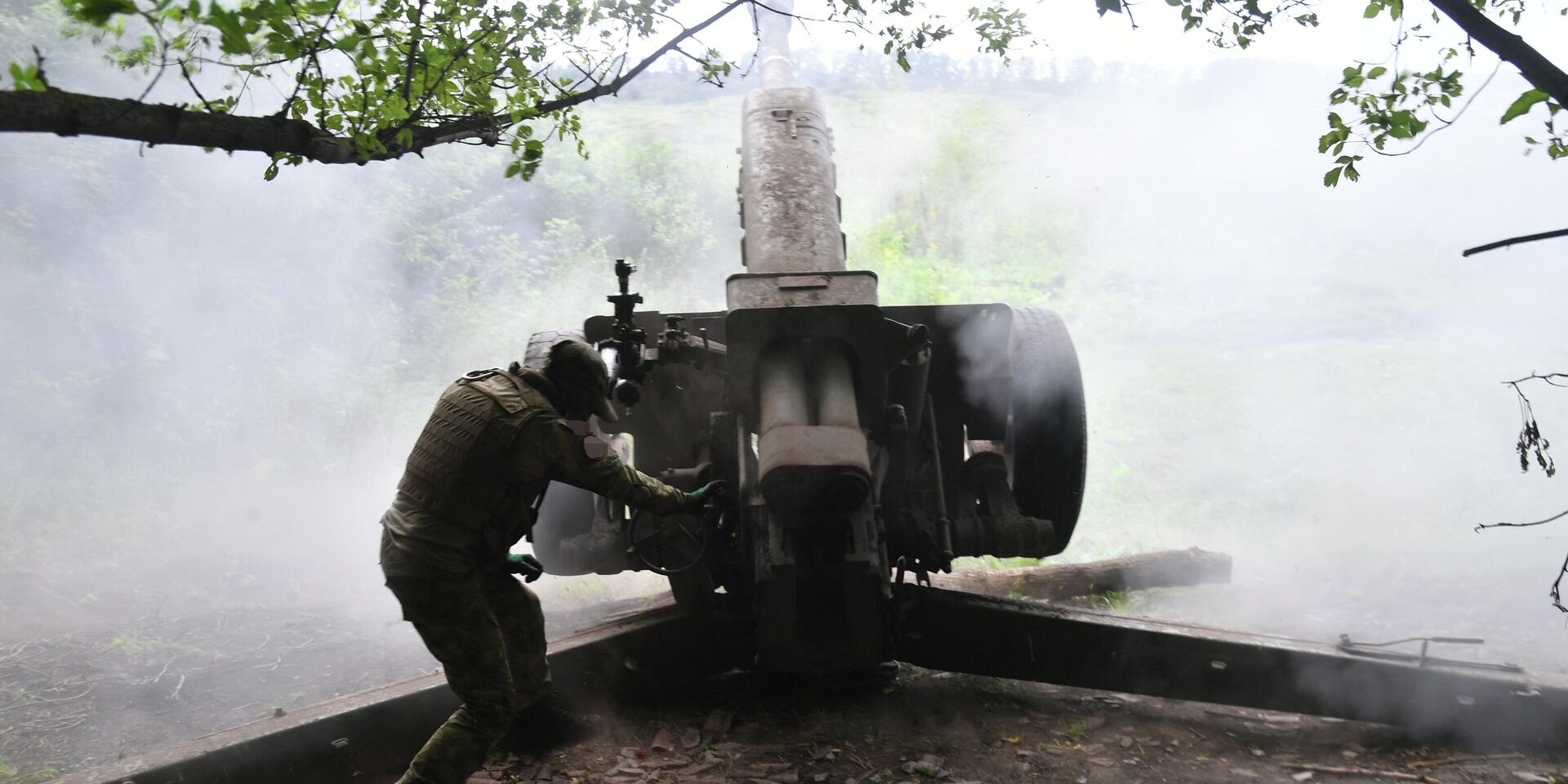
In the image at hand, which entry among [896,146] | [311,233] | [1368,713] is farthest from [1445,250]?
[311,233]

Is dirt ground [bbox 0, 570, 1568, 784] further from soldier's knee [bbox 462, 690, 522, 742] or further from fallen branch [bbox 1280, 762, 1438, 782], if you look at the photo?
soldier's knee [bbox 462, 690, 522, 742]

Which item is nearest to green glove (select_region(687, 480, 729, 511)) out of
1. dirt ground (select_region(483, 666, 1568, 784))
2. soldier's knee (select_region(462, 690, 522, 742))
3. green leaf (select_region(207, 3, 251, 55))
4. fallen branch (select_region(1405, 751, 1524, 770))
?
soldier's knee (select_region(462, 690, 522, 742))

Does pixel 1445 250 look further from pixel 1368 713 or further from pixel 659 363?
pixel 659 363

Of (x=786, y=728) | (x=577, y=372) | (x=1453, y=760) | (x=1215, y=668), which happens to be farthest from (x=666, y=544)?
(x=1453, y=760)

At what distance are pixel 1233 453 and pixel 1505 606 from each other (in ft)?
10.6

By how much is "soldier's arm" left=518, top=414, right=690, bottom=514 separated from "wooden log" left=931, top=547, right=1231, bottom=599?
2.81 meters

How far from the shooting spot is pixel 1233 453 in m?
8.52

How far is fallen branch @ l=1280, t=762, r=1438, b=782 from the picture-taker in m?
3.57

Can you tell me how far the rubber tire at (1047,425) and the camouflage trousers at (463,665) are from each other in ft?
7.97

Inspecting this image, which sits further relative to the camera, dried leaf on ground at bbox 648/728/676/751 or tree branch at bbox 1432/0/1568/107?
dried leaf on ground at bbox 648/728/676/751

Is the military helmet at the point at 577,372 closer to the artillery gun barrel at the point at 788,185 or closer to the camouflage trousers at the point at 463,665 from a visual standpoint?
the camouflage trousers at the point at 463,665

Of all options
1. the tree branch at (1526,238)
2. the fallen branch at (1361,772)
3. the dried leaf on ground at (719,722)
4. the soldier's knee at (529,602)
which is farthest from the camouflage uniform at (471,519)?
the fallen branch at (1361,772)

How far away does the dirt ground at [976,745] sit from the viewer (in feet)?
11.8

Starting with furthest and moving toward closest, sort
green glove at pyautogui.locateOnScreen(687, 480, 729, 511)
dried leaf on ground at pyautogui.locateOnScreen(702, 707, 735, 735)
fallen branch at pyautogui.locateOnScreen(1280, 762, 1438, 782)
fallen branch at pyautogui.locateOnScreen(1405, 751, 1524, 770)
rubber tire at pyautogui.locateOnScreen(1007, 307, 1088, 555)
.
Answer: rubber tire at pyautogui.locateOnScreen(1007, 307, 1088, 555) < dried leaf on ground at pyautogui.locateOnScreen(702, 707, 735, 735) < fallen branch at pyautogui.locateOnScreen(1405, 751, 1524, 770) < fallen branch at pyautogui.locateOnScreen(1280, 762, 1438, 782) < green glove at pyautogui.locateOnScreen(687, 480, 729, 511)
